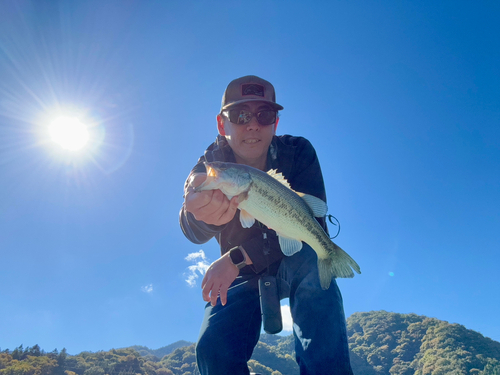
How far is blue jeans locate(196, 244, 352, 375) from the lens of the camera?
12.2 ft

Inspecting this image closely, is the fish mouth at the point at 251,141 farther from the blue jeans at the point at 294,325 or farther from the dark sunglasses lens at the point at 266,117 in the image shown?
the blue jeans at the point at 294,325

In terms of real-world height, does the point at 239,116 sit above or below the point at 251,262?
above

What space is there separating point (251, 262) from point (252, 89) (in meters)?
3.89

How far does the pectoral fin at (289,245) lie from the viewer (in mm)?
4590

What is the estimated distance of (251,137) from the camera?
A: 5.64m

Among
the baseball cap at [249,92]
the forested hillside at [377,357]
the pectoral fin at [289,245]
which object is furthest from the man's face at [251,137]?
the forested hillside at [377,357]

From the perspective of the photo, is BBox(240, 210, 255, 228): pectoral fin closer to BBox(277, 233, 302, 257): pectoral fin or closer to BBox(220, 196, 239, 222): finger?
BBox(220, 196, 239, 222): finger

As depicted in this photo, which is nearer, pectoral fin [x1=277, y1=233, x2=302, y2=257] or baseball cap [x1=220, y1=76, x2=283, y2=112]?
pectoral fin [x1=277, y1=233, x2=302, y2=257]

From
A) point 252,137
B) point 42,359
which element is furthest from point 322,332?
point 42,359

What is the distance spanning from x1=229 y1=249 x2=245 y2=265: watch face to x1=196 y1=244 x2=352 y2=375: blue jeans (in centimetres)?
59

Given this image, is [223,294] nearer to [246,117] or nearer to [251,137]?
[251,137]

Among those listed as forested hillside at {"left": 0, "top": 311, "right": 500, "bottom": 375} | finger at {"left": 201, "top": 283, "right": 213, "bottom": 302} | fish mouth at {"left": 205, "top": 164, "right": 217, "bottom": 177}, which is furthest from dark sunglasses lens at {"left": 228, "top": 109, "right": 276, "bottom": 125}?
forested hillside at {"left": 0, "top": 311, "right": 500, "bottom": 375}

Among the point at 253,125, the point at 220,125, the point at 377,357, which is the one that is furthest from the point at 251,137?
the point at 377,357

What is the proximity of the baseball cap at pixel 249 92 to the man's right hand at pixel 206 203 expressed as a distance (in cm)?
240
